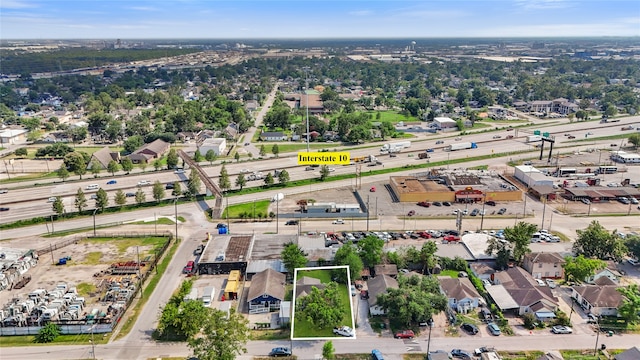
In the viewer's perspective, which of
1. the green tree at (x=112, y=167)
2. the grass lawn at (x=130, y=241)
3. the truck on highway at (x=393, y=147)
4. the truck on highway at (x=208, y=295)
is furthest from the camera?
the truck on highway at (x=393, y=147)

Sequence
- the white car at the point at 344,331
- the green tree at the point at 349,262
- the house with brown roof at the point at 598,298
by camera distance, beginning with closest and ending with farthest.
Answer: the white car at the point at 344,331 → the house with brown roof at the point at 598,298 → the green tree at the point at 349,262

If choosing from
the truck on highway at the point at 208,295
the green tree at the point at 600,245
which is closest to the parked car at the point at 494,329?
the green tree at the point at 600,245

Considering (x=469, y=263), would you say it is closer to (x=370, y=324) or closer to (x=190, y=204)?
(x=370, y=324)

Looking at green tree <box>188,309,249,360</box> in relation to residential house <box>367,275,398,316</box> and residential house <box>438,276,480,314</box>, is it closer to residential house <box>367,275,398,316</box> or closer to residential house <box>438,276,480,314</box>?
residential house <box>367,275,398,316</box>

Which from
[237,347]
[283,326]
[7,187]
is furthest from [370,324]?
[7,187]

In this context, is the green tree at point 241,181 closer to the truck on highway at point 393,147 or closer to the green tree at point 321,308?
the truck on highway at point 393,147
